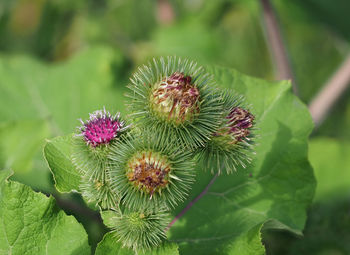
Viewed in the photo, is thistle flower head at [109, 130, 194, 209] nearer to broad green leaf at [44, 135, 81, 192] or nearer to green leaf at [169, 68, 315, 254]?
broad green leaf at [44, 135, 81, 192]

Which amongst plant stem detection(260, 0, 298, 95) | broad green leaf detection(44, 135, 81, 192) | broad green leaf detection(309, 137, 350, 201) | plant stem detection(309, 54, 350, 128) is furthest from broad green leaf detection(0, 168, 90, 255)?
broad green leaf detection(309, 137, 350, 201)

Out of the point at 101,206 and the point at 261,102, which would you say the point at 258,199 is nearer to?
the point at 261,102

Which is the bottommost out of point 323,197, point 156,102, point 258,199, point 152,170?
point 323,197

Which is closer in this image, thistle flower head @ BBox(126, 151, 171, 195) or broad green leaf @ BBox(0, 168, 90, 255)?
thistle flower head @ BBox(126, 151, 171, 195)

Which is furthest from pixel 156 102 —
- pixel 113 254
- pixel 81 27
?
pixel 81 27

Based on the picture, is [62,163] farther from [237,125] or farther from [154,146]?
[237,125]

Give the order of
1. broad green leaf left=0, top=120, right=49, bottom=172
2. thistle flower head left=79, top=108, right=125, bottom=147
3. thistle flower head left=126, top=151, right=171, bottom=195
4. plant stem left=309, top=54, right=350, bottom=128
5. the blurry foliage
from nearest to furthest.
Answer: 1. thistle flower head left=126, top=151, right=171, bottom=195
2. thistle flower head left=79, top=108, right=125, bottom=147
3. the blurry foliage
4. broad green leaf left=0, top=120, right=49, bottom=172
5. plant stem left=309, top=54, right=350, bottom=128
